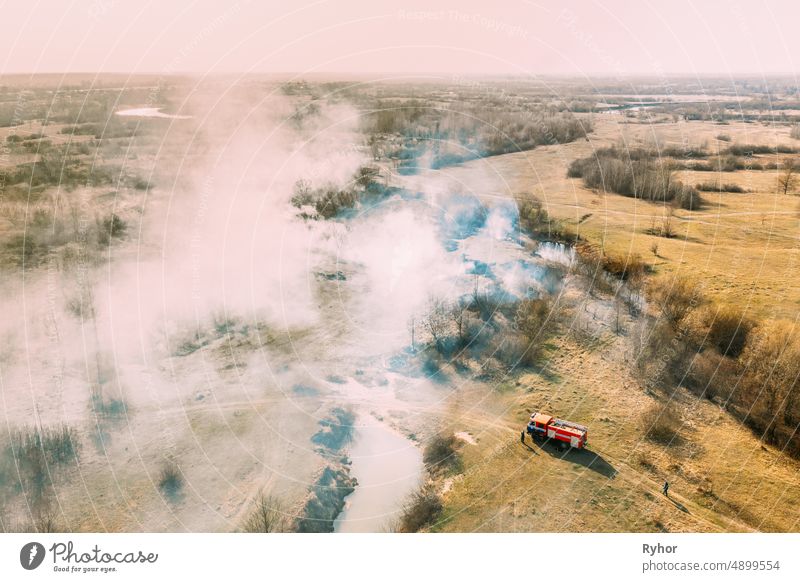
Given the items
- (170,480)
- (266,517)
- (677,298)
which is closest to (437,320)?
(677,298)

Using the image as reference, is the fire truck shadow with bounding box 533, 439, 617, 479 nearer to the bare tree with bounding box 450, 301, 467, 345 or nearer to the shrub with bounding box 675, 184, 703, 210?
the bare tree with bounding box 450, 301, 467, 345

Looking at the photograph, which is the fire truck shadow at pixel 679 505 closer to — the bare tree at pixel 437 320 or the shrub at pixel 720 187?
the bare tree at pixel 437 320

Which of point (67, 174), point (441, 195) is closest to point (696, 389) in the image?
point (441, 195)

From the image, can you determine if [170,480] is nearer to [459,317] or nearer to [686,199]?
[459,317]

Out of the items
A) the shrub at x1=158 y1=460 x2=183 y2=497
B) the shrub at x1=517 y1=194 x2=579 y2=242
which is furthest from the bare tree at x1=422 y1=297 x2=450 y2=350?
the shrub at x1=517 y1=194 x2=579 y2=242

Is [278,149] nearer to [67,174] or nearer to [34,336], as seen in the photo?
[67,174]
